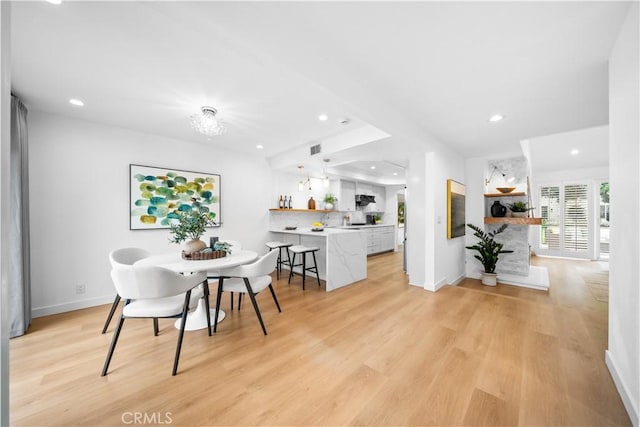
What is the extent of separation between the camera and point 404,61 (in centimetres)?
181

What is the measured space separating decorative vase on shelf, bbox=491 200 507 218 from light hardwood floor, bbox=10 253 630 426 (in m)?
2.01

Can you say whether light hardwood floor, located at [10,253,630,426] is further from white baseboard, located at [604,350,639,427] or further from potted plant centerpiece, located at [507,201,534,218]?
potted plant centerpiece, located at [507,201,534,218]

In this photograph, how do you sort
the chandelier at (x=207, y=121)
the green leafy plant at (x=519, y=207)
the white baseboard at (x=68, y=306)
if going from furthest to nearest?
the green leafy plant at (x=519, y=207)
the white baseboard at (x=68, y=306)
the chandelier at (x=207, y=121)

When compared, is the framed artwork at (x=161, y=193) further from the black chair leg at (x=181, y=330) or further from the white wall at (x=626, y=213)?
the white wall at (x=626, y=213)

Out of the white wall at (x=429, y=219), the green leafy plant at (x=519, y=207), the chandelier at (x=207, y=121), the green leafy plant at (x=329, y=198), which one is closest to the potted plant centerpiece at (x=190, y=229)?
the chandelier at (x=207, y=121)

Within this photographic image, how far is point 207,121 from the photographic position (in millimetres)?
2570

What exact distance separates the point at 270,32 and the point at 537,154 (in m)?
6.18

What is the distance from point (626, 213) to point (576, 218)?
7.18 meters

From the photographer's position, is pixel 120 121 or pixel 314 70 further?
pixel 120 121

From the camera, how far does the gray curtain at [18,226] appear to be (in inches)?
88.0

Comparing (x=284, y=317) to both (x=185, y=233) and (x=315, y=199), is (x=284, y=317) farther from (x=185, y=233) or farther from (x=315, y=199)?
(x=315, y=199)

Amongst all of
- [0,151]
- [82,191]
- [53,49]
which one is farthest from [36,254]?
[0,151]

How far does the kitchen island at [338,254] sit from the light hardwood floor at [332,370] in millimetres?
815

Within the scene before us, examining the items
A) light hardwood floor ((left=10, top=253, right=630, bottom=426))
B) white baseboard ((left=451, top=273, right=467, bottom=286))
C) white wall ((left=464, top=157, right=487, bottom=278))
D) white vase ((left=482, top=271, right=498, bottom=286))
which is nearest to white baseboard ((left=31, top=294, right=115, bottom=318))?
light hardwood floor ((left=10, top=253, right=630, bottom=426))
